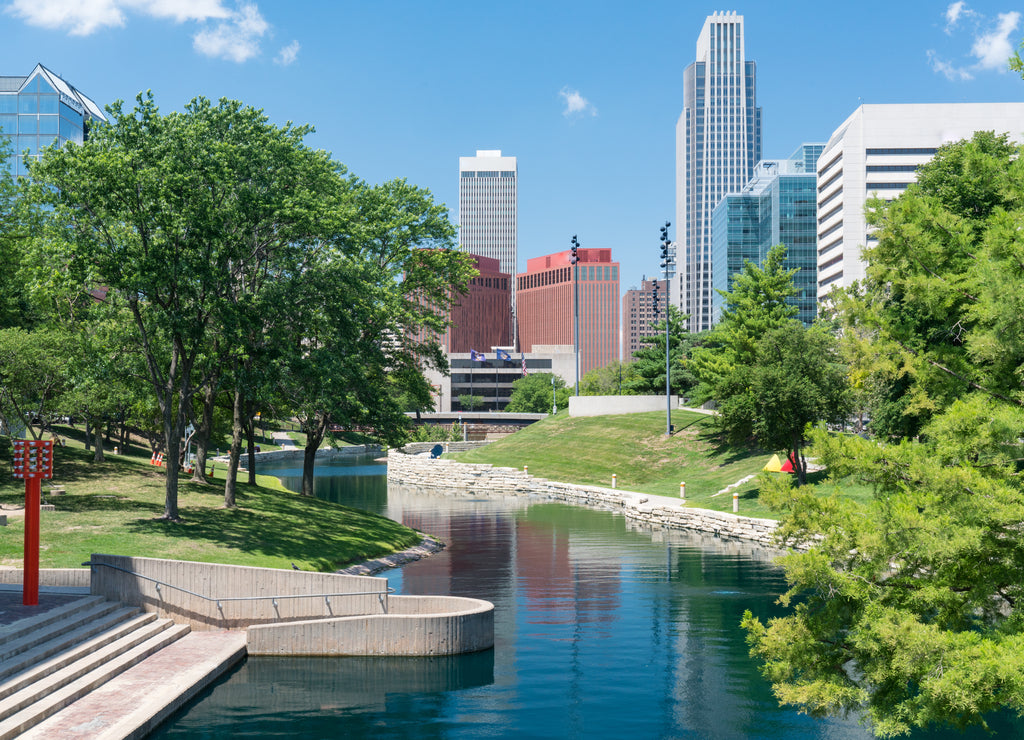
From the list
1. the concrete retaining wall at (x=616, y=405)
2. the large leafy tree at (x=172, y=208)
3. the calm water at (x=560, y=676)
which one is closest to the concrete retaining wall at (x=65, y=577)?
the calm water at (x=560, y=676)

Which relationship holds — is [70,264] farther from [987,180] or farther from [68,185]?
[987,180]

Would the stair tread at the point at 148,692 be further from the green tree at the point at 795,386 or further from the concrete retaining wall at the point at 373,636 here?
the green tree at the point at 795,386

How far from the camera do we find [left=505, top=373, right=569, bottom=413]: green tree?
167625mm

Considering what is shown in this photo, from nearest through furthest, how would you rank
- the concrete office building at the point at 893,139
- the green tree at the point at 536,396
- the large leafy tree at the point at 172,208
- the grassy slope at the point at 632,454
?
the large leafy tree at the point at 172,208 → the grassy slope at the point at 632,454 → the concrete office building at the point at 893,139 → the green tree at the point at 536,396

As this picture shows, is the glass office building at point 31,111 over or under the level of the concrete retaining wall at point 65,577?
over

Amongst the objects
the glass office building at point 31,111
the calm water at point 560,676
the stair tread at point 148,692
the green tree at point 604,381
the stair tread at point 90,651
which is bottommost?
the calm water at point 560,676

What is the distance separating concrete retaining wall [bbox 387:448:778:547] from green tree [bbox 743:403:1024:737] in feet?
62.7

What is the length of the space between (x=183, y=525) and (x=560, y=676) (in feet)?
59.2

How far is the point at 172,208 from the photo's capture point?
30938 mm

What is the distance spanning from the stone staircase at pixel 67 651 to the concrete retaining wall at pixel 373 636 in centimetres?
280

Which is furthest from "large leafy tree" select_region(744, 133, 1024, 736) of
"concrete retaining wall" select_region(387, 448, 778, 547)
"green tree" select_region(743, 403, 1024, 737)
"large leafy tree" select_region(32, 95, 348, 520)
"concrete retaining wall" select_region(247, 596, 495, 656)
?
"large leafy tree" select_region(32, 95, 348, 520)

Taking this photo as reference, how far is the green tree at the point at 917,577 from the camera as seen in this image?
39.2ft

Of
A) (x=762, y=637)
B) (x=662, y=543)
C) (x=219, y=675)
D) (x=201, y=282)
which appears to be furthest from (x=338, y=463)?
(x=762, y=637)

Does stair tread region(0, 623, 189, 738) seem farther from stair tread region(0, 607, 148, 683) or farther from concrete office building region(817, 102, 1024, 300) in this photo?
concrete office building region(817, 102, 1024, 300)
